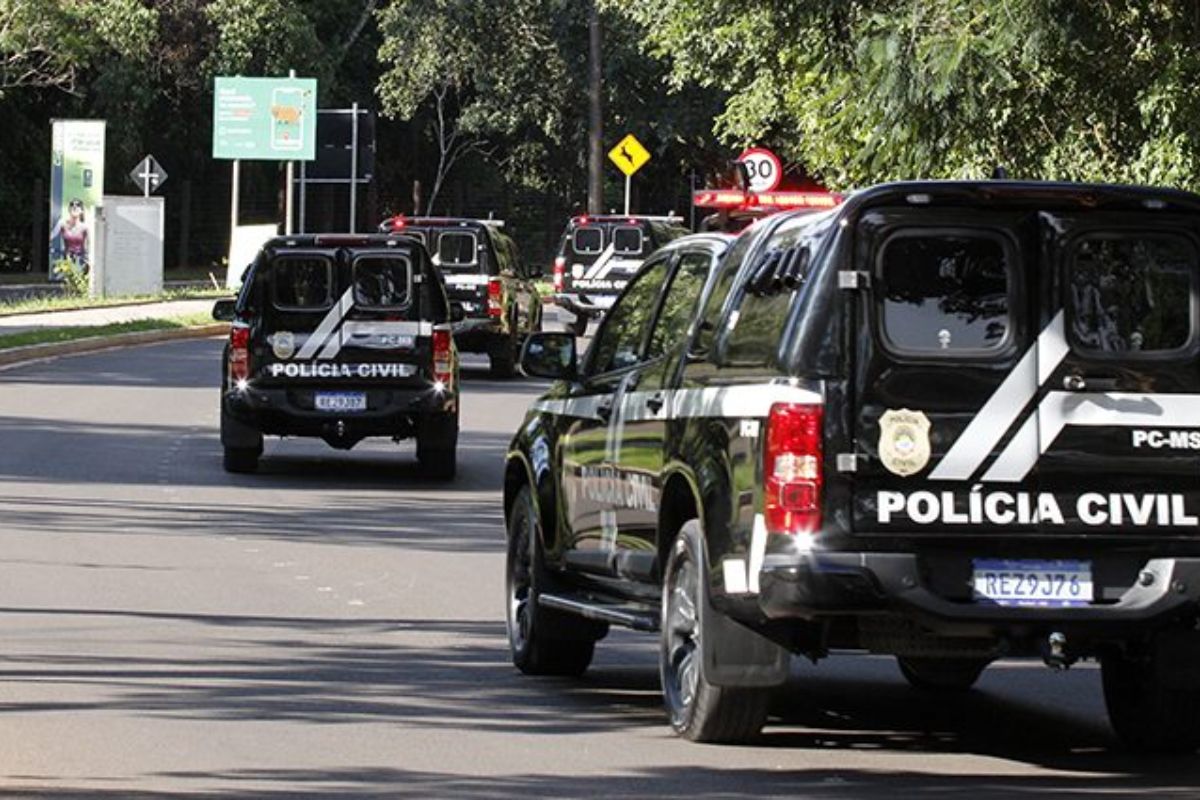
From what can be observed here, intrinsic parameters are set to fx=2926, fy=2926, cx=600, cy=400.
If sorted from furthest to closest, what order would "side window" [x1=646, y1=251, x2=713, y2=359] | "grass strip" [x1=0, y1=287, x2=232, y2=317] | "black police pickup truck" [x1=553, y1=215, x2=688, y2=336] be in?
"grass strip" [x1=0, y1=287, x2=232, y2=317] → "black police pickup truck" [x1=553, y1=215, x2=688, y2=336] → "side window" [x1=646, y1=251, x2=713, y2=359]

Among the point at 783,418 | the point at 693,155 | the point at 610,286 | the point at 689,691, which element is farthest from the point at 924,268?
the point at 693,155

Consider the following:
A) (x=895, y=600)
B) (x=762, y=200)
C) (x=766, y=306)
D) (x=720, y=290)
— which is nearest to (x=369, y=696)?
(x=720, y=290)

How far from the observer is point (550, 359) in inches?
495

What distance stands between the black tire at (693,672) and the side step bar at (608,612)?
12.4 inches

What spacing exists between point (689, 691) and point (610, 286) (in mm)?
35285

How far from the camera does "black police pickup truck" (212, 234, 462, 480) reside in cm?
2239

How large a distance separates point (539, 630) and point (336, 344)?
10.2 metres

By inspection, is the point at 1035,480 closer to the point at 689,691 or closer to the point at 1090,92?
the point at 689,691

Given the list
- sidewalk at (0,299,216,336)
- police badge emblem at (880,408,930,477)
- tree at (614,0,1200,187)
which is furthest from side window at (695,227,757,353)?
sidewalk at (0,299,216,336)

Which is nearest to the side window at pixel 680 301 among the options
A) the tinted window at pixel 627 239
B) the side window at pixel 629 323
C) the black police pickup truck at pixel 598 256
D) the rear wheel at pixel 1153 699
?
the side window at pixel 629 323

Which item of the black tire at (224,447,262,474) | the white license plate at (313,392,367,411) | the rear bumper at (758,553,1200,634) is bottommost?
the black tire at (224,447,262,474)

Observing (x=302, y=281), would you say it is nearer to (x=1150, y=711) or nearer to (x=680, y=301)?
(x=680, y=301)

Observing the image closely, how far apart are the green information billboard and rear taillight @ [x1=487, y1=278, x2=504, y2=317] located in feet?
80.4

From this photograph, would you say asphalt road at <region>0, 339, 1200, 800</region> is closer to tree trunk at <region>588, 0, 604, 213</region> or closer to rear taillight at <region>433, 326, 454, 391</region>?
Answer: rear taillight at <region>433, 326, 454, 391</region>
